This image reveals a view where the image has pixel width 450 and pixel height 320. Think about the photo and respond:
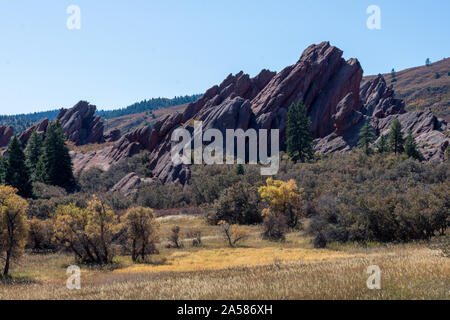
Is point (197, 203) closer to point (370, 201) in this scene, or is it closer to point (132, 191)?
point (132, 191)

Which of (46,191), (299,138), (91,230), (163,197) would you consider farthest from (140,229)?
(299,138)

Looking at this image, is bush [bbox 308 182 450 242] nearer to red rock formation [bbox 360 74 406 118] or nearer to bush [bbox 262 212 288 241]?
bush [bbox 262 212 288 241]

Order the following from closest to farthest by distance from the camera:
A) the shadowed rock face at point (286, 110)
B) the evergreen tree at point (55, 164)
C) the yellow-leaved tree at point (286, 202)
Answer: the yellow-leaved tree at point (286, 202) → the evergreen tree at point (55, 164) → the shadowed rock face at point (286, 110)

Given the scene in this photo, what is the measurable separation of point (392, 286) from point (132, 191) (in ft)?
191

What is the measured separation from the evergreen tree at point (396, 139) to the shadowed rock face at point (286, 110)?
13266 mm

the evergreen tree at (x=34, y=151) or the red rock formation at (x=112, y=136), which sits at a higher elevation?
Answer: the red rock formation at (x=112, y=136)

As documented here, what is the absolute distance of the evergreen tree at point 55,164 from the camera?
70188mm

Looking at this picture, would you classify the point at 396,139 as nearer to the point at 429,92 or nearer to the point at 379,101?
the point at 379,101

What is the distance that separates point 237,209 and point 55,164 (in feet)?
138

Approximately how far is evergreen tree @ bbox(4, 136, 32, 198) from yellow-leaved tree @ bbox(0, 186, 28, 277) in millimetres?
37376

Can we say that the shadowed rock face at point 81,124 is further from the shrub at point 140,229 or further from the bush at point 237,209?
the shrub at point 140,229

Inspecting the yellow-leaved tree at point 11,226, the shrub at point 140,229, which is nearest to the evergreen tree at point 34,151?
the shrub at point 140,229

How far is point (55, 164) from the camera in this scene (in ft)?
231

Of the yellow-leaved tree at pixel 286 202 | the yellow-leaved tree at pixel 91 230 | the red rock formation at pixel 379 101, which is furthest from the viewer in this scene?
the red rock formation at pixel 379 101
